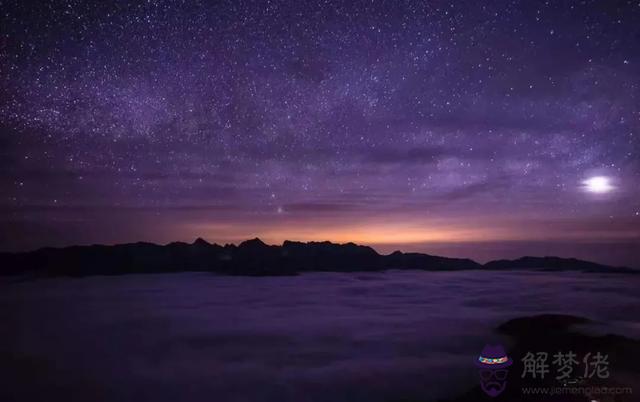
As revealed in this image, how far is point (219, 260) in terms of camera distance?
17612cm

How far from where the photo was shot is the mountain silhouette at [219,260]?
162750 millimetres

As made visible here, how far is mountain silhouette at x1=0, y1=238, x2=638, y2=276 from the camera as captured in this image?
16275 centimetres

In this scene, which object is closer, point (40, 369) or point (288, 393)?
point (288, 393)

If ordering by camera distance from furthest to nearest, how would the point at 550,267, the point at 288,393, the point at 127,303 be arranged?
the point at 550,267 → the point at 127,303 → the point at 288,393

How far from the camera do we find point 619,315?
43375 millimetres

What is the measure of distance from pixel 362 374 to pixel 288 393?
4777 millimetres

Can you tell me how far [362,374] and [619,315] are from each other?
116 ft

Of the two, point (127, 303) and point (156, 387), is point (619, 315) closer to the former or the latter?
point (156, 387)

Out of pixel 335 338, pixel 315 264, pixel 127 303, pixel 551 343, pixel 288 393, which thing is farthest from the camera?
pixel 315 264

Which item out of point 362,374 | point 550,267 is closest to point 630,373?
point 362,374

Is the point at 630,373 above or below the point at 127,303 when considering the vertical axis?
above

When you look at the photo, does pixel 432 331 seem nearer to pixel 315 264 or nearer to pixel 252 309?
pixel 252 309

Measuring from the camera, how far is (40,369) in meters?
27.8

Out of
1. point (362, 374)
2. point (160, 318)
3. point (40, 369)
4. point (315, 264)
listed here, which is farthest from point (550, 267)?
point (40, 369)
